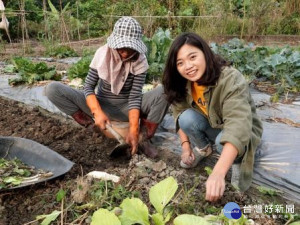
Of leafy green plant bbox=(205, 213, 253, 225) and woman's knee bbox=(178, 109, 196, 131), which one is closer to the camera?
leafy green plant bbox=(205, 213, 253, 225)

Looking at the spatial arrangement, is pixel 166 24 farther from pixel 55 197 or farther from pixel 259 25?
pixel 55 197

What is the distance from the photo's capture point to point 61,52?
743cm

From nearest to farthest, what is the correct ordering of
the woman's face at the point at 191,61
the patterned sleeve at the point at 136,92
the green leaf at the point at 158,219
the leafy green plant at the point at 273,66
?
the green leaf at the point at 158,219 → the woman's face at the point at 191,61 → the patterned sleeve at the point at 136,92 → the leafy green plant at the point at 273,66

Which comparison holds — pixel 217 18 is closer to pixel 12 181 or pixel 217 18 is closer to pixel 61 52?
pixel 61 52

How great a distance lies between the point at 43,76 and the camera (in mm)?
4535

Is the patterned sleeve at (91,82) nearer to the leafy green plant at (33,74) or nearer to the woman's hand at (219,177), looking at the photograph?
the woman's hand at (219,177)

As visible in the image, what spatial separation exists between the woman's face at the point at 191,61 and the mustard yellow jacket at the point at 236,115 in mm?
129

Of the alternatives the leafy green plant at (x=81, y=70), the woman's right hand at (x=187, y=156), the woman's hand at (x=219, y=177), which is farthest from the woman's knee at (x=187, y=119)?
the leafy green plant at (x=81, y=70)

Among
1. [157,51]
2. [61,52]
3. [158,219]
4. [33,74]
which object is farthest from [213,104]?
[61,52]

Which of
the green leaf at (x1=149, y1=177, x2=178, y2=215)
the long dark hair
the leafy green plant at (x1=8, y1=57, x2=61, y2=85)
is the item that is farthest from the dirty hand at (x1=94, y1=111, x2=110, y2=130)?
the leafy green plant at (x1=8, y1=57, x2=61, y2=85)

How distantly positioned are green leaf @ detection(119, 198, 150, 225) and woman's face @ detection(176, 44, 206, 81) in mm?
823

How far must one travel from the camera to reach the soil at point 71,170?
1896 millimetres

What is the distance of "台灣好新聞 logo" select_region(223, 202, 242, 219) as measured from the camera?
1.42 metres

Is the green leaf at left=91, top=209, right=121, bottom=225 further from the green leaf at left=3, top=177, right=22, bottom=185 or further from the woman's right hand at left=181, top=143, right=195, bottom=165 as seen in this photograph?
the woman's right hand at left=181, top=143, right=195, bottom=165
